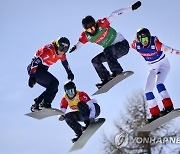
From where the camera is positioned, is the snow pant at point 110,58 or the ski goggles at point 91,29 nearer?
the ski goggles at point 91,29

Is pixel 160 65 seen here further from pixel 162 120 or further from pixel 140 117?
pixel 140 117

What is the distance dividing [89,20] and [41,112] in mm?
3595

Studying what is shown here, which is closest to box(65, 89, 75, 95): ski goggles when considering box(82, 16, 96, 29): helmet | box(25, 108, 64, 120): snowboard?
box(25, 108, 64, 120): snowboard

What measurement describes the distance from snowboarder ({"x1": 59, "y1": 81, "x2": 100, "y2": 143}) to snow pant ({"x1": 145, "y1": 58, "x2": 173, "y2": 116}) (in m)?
2.20

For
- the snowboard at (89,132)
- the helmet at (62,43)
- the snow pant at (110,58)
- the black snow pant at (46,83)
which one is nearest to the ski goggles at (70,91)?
the black snow pant at (46,83)

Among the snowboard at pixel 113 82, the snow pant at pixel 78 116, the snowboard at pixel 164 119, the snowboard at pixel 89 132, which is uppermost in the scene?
the snowboard at pixel 113 82

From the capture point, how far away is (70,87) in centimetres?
1420

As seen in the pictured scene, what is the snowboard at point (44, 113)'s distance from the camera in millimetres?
13922

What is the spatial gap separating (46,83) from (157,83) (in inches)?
153

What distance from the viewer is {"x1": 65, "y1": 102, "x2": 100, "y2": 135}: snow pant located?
45.9 feet

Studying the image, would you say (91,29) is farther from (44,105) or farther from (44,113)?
(44,113)

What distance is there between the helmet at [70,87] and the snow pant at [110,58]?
1.02 metres

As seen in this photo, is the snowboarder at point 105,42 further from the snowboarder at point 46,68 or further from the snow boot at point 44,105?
the snow boot at point 44,105

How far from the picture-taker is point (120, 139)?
26141 mm
